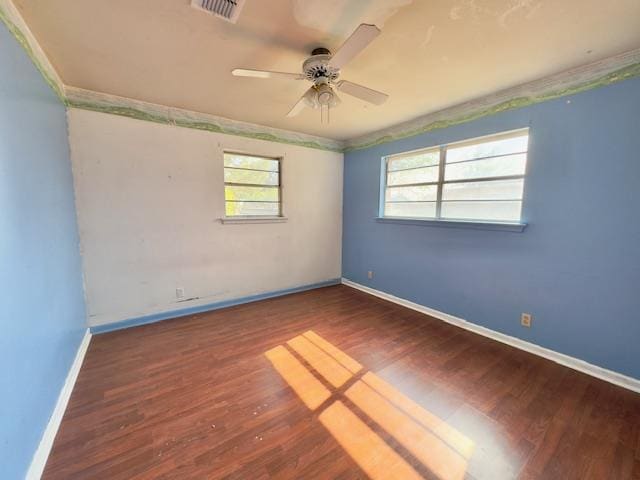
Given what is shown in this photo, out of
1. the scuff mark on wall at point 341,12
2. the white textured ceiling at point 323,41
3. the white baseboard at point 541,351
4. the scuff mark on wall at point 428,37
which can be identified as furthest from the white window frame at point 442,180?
the scuff mark on wall at point 341,12

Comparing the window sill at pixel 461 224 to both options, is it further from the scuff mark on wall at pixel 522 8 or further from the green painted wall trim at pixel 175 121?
the green painted wall trim at pixel 175 121

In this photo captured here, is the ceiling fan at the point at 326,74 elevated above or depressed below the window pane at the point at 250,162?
above

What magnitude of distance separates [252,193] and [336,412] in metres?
2.79

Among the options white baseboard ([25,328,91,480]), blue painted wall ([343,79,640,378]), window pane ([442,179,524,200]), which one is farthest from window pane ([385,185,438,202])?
white baseboard ([25,328,91,480])

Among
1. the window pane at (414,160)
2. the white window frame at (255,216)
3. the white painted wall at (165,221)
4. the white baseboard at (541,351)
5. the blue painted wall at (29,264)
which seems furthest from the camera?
the white window frame at (255,216)

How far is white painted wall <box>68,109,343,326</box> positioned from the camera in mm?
2514

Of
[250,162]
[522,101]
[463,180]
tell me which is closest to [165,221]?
[250,162]

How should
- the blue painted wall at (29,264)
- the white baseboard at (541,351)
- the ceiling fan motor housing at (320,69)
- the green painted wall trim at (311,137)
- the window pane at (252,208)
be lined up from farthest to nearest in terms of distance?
the window pane at (252,208) < the white baseboard at (541,351) < the green painted wall trim at (311,137) < the ceiling fan motor housing at (320,69) < the blue painted wall at (29,264)

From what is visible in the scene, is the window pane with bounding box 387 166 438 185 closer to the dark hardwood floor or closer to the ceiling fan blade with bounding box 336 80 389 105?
the ceiling fan blade with bounding box 336 80 389 105

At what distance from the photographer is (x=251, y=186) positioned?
348 cm

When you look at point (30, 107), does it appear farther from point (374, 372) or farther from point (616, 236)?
point (616, 236)

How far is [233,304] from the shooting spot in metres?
3.43

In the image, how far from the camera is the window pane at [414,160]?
121 inches

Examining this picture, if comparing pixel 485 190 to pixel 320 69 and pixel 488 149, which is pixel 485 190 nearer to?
pixel 488 149
